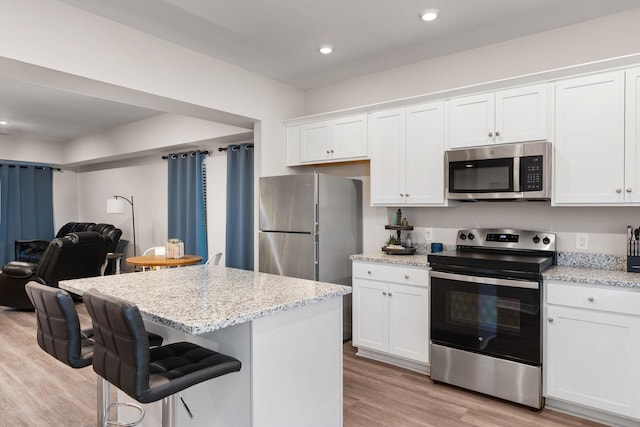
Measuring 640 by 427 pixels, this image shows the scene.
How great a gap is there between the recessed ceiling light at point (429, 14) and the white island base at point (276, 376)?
2056 mm

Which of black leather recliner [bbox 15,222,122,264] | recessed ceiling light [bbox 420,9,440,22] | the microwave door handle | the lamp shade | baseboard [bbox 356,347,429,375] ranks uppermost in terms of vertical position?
recessed ceiling light [bbox 420,9,440,22]

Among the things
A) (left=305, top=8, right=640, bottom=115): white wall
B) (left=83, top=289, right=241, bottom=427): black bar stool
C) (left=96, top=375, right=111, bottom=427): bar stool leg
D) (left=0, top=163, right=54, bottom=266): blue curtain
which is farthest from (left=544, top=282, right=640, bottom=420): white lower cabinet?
(left=0, top=163, right=54, bottom=266): blue curtain

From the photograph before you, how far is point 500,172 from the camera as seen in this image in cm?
302

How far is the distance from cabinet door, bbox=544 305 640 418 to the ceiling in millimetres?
2005

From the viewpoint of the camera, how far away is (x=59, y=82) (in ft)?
9.61

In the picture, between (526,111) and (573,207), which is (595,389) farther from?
(526,111)

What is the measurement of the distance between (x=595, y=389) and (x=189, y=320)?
243cm

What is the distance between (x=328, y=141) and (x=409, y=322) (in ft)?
6.08

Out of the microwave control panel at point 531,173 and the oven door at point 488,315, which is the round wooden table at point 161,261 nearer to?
the oven door at point 488,315

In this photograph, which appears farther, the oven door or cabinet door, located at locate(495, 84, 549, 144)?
cabinet door, located at locate(495, 84, 549, 144)

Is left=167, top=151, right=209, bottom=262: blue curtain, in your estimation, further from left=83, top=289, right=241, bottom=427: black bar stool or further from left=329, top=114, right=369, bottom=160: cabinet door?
left=83, top=289, right=241, bottom=427: black bar stool

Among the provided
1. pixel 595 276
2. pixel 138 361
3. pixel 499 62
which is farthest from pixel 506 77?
pixel 138 361

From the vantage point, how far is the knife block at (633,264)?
8.66 feet

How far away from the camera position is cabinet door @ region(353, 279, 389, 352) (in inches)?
135
